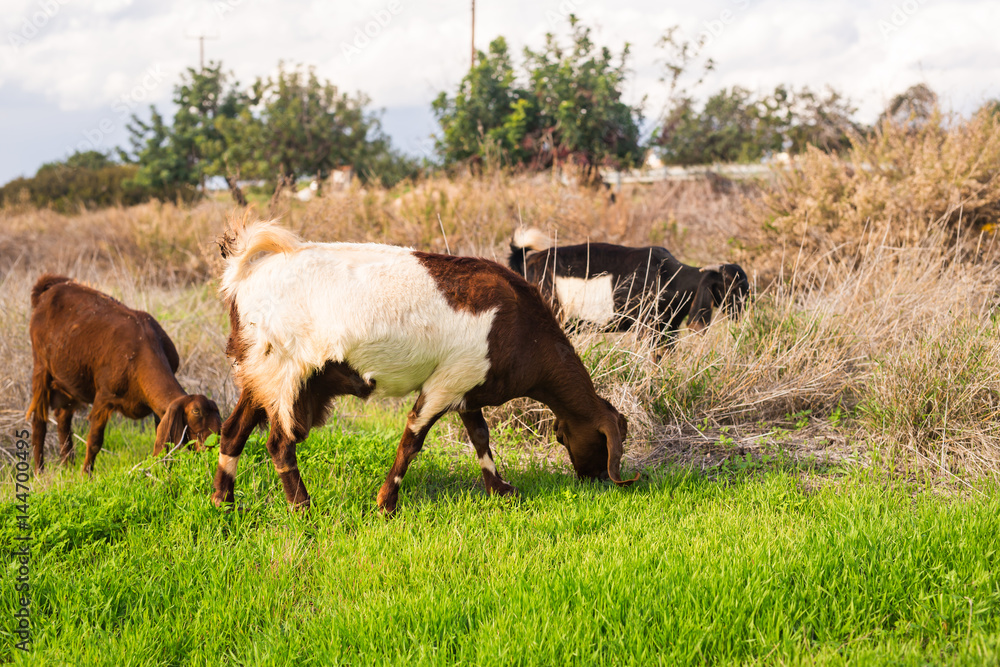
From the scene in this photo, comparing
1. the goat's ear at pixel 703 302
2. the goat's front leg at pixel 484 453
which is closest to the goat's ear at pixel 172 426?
the goat's front leg at pixel 484 453

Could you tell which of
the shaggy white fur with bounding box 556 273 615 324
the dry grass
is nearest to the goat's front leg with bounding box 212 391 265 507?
the dry grass

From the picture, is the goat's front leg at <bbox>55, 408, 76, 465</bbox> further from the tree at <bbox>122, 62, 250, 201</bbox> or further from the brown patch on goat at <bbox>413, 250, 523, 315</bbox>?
the tree at <bbox>122, 62, 250, 201</bbox>

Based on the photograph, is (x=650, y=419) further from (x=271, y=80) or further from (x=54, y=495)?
(x=271, y=80)

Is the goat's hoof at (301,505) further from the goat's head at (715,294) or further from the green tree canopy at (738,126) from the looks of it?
the green tree canopy at (738,126)

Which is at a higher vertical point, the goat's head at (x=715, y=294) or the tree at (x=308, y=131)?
the tree at (x=308, y=131)

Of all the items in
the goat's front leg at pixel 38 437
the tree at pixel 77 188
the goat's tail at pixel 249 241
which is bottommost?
the goat's front leg at pixel 38 437

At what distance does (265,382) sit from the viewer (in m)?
3.65

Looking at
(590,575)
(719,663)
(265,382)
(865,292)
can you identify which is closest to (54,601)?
(265,382)

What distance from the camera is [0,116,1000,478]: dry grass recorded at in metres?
4.58

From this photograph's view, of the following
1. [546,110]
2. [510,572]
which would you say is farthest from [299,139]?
[510,572]

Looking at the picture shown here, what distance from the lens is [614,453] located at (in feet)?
13.0

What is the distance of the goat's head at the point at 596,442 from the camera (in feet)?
13.1

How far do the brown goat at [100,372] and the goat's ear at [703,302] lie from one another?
3999mm

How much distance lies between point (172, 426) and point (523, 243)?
2.86m
